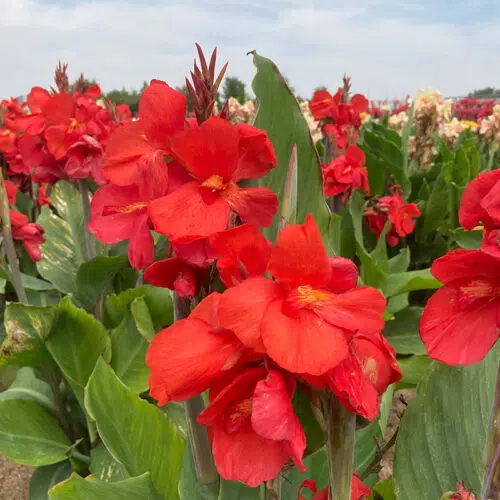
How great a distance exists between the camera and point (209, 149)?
0.44m

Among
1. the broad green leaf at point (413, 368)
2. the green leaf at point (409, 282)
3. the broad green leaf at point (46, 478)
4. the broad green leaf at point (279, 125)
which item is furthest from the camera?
the green leaf at point (409, 282)

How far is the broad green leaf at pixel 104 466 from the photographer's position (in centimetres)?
119

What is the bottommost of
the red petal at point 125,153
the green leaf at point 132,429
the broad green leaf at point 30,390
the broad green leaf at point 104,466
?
the broad green leaf at point 104,466

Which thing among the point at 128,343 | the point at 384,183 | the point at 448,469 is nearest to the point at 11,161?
the point at 128,343

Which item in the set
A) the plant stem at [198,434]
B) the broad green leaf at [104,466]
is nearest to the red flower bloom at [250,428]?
the plant stem at [198,434]

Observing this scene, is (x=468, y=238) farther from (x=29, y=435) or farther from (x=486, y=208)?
(x=486, y=208)

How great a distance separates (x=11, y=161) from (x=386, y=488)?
1860 millimetres

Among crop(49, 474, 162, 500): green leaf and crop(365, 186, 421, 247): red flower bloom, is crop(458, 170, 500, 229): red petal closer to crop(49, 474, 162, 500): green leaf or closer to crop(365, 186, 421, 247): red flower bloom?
crop(49, 474, 162, 500): green leaf

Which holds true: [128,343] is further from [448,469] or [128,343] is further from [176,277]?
[176,277]

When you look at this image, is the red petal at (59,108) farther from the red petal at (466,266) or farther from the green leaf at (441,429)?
the red petal at (466,266)

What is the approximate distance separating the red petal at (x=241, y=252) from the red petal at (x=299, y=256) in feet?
0.06

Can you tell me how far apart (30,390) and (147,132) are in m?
1.24

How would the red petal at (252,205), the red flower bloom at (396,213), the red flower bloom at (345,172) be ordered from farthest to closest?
1. the red flower bloom at (396,213)
2. the red flower bloom at (345,172)
3. the red petal at (252,205)

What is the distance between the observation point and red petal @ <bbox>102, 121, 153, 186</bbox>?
493 millimetres
